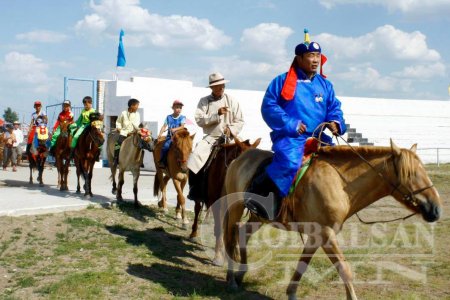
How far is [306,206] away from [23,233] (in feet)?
16.2

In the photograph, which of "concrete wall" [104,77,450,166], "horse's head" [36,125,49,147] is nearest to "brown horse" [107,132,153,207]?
"horse's head" [36,125,49,147]

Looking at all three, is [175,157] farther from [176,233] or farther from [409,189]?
[409,189]

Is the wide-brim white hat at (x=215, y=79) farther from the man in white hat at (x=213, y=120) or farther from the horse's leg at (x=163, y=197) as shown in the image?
the horse's leg at (x=163, y=197)

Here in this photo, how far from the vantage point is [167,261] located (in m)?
8.07

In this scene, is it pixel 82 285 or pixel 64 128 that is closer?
pixel 82 285

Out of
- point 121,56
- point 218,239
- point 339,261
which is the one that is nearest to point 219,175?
point 218,239

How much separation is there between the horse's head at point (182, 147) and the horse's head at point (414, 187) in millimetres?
4757

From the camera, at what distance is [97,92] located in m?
26.2

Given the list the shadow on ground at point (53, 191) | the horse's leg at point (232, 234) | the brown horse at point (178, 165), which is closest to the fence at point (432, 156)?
the shadow on ground at point (53, 191)

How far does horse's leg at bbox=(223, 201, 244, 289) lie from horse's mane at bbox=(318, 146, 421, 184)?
1521 mm

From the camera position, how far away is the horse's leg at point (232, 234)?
696cm

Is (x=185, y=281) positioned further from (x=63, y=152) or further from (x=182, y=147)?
(x=63, y=152)

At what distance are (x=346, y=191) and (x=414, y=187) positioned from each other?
2.34ft

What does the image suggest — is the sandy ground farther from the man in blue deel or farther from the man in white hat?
the man in blue deel
